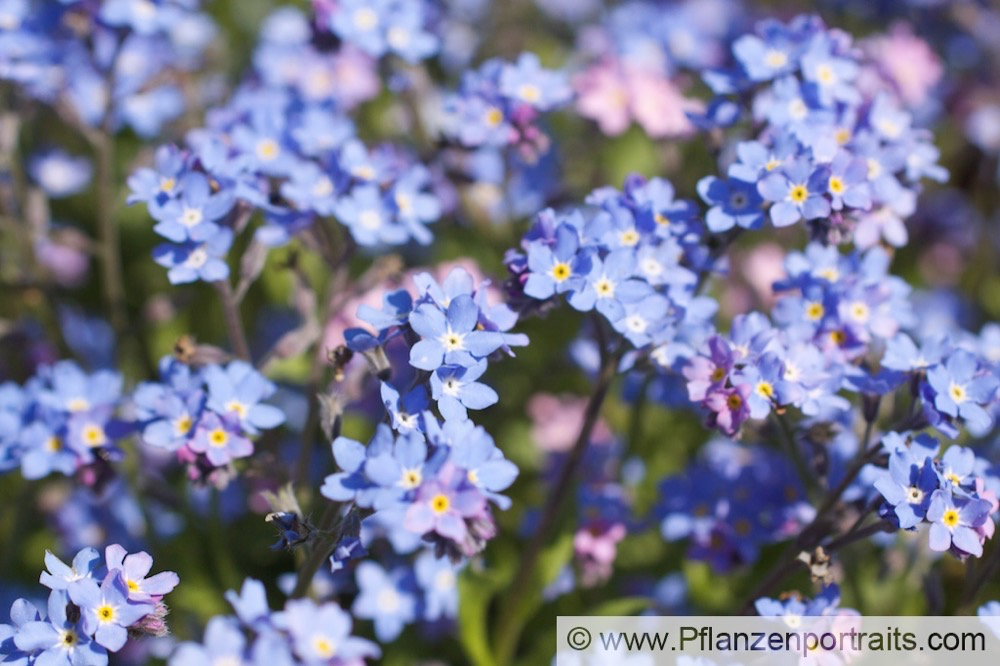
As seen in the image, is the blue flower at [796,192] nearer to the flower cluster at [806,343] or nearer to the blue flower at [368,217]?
the flower cluster at [806,343]

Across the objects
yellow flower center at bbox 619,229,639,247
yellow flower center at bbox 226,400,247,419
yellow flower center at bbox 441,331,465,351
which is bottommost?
yellow flower center at bbox 226,400,247,419

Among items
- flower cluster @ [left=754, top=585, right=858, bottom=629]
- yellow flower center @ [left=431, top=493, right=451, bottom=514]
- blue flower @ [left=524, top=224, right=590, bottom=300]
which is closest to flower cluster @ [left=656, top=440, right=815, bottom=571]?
flower cluster @ [left=754, top=585, right=858, bottom=629]

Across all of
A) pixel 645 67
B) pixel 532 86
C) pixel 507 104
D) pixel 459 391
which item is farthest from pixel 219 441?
pixel 645 67

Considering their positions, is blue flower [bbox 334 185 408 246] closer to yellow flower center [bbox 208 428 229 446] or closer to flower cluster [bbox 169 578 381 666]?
yellow flower center [bbox 208 428 229 446]

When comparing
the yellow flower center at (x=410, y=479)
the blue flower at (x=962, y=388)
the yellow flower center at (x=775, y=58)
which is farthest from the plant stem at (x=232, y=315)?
the blue flower at (x=962, y=388)

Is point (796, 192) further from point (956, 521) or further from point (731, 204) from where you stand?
point (956, 521)
